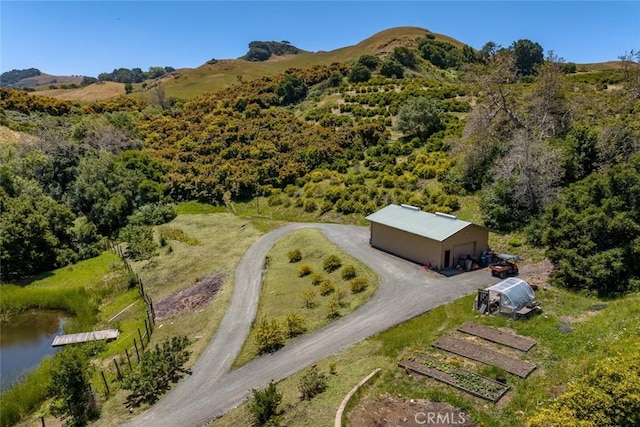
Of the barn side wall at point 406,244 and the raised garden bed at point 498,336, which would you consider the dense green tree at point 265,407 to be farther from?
the barn side wall at point 406,244

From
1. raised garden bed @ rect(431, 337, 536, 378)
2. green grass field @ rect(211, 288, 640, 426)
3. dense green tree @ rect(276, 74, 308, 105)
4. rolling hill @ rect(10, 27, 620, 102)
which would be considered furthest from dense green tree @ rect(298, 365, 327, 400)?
rolling hill @ rect(10, 27, 620, 102)

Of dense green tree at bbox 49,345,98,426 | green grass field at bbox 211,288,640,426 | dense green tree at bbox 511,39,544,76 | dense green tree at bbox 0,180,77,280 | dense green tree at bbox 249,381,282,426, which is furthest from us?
dense green tree at bbox 511,39,544,76

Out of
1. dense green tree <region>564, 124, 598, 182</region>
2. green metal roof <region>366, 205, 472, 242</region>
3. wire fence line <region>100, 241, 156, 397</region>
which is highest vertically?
dense green tree <region>564, 124, 598, 182</region>

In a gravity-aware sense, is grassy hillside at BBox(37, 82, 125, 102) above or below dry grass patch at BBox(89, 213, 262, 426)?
above

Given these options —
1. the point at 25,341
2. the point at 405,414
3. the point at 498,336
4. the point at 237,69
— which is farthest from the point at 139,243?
the point at 237,69

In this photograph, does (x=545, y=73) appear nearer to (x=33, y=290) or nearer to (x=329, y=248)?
(x=329, y=248)

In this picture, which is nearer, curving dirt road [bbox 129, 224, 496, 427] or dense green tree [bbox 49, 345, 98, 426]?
dense green tree [bbox 49, 345, 98, 426]

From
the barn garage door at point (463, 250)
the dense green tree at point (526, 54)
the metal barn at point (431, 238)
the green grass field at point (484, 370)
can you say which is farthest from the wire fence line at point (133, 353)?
the dense green tree at point (526, 54)

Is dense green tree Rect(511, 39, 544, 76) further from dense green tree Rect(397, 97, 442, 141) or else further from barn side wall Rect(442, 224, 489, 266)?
barn side wall Rect(442, 224, 489, 266)
